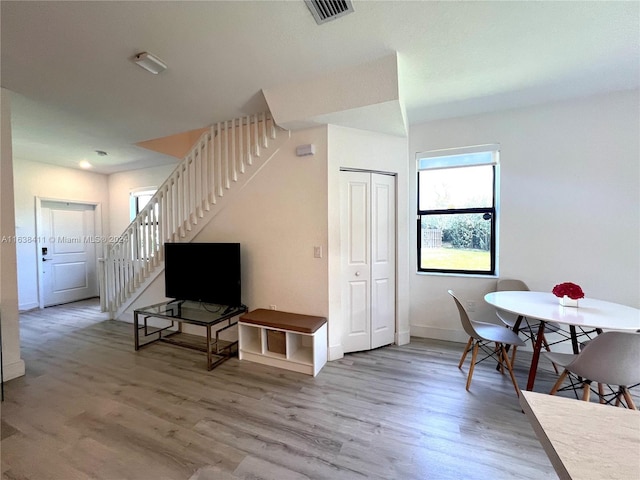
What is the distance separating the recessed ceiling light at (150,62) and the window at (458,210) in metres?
3.00

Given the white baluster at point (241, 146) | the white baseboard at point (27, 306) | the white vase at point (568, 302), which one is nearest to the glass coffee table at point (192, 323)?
the white baluster at point (241, 146)

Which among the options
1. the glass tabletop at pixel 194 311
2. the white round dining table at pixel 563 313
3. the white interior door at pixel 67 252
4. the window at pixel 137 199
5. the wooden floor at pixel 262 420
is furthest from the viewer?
the window at pixel 137 199

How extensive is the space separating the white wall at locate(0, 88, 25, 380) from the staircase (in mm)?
1453

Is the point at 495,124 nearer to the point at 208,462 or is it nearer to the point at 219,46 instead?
the point at 219,46

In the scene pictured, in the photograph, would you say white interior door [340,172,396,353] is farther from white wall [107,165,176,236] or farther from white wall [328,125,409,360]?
white wall [107,165,176,236]

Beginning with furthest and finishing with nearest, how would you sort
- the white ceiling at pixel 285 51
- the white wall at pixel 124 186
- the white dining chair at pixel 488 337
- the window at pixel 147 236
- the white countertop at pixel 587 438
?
the white wall at pixel 124 186, the window at pixel 147 236, the white dining chair at pixel 488 337, the white ceiling at pixel 285 51, the white countertop at pixel 587 438

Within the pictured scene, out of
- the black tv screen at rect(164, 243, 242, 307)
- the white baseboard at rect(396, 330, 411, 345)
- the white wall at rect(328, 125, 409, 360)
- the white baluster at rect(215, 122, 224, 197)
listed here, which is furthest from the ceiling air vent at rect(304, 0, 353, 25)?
the white baseboard at rect(396, 330, 411, 345)

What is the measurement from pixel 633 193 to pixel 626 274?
2.74 ft

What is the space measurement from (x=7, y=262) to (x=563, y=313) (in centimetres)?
493

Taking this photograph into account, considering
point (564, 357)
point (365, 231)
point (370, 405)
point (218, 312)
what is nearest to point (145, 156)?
point (218, 312)

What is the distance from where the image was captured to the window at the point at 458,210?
3.32m

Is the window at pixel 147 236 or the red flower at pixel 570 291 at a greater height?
the window at pixel 147 236

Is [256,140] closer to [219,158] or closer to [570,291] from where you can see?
[219,158]

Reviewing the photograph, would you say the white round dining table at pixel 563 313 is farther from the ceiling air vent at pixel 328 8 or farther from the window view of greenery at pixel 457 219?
the ceiling air vent at pixel 328 8
